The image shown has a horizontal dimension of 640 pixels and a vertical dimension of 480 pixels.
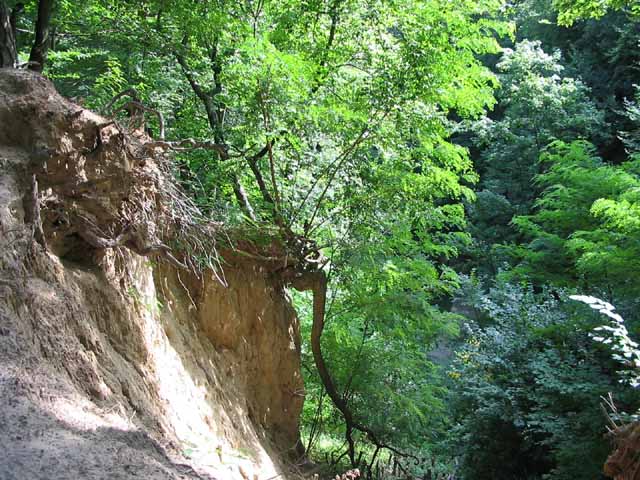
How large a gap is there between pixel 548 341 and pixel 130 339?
790 cm

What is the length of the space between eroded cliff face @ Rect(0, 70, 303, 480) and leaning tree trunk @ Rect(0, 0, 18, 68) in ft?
3.07

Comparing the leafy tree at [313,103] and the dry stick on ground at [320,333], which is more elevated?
the leafy tree at [313,103]

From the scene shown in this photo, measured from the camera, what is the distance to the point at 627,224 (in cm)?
1119

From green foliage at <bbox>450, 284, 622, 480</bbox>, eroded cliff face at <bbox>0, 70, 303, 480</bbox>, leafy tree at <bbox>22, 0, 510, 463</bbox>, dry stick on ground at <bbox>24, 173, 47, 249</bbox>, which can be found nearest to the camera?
eroded cliff face at <bbox>0, 70, 303, 480</bbox>

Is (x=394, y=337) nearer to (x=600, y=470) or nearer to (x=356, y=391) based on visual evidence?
(x=356, y=391)

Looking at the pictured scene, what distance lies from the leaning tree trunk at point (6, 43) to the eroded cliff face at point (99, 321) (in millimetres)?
937

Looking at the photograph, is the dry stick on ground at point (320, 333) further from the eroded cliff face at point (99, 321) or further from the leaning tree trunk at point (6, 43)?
the leaning tree trunk at point (6, 43)

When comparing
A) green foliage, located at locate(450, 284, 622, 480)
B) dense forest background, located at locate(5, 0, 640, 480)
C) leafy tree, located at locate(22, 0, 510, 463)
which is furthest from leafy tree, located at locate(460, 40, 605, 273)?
leafy tree, located at locate(22, 0, 510, 463)

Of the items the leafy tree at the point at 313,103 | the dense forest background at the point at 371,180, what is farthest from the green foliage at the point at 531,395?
the leafy tree at the point at 313,103

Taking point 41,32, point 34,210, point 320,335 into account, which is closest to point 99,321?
point 34,210

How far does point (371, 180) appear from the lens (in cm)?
1029

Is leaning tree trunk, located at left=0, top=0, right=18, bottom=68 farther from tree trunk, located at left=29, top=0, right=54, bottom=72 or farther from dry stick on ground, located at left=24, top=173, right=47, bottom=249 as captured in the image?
dry stick on ground, located at left=24, top=173, right=47, bottom=249

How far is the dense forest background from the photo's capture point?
876 cm

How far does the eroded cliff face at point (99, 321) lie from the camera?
3.67 metres
